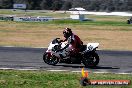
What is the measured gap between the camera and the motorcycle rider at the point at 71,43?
16.5 metres

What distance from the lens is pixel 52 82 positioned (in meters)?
11.9

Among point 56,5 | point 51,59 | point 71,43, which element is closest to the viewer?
point 71,43

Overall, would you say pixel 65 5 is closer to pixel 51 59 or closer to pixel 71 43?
pixel 51 59

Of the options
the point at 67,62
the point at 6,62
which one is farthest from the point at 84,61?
the point at 6,62

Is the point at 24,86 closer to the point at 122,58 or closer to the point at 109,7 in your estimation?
the point at 122,58

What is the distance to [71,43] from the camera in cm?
1658

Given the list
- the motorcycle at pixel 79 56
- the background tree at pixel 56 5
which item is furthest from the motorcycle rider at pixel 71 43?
the background tree at pixel 56 5

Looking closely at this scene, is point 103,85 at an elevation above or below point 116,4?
above

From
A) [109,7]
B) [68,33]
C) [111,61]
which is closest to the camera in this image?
[68,33]

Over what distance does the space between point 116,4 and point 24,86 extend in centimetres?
13889

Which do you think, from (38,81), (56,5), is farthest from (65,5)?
(38,81)

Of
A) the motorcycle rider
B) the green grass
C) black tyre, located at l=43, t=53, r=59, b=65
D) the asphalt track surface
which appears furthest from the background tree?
the green grass

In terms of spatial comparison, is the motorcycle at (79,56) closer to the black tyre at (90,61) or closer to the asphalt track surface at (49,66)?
the black tyre at (90,61)

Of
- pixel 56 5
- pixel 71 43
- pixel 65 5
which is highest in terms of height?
pixel 71 43
